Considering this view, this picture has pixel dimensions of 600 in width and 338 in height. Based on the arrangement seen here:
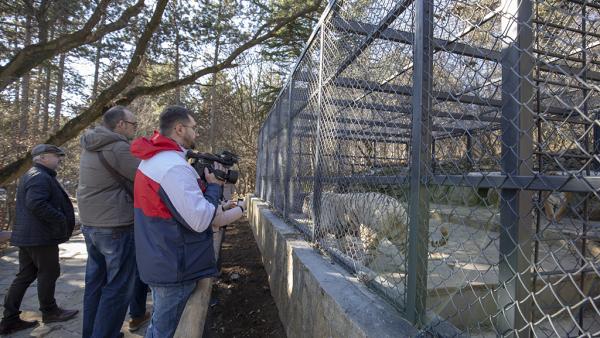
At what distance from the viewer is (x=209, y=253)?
223cm

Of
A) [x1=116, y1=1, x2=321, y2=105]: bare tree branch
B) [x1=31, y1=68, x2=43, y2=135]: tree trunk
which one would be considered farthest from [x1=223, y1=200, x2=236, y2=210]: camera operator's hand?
[x1=31, y1=68, x2=43, y2=135]: tree trunk

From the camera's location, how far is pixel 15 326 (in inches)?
131

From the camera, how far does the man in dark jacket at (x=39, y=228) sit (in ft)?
10.5

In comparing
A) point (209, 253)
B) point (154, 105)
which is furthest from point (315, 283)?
point (154, 105)

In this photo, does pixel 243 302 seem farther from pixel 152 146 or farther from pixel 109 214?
pixel 152 146

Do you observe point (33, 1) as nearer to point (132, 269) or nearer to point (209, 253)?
point (132, 269)

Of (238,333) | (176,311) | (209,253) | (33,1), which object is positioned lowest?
(238,333)

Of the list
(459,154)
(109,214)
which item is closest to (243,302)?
(109,214)

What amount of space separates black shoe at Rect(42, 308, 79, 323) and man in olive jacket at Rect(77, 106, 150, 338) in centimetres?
98

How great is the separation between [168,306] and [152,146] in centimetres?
98

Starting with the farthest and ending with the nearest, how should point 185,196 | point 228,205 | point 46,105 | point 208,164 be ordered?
point 46,105, point 228,205, point 208,164, point 185,196

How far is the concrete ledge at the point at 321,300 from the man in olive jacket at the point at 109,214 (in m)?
1.37

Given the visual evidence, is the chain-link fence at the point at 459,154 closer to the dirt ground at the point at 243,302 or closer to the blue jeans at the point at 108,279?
the dirt ground at the point at 243,302

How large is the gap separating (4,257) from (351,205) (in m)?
6.58
